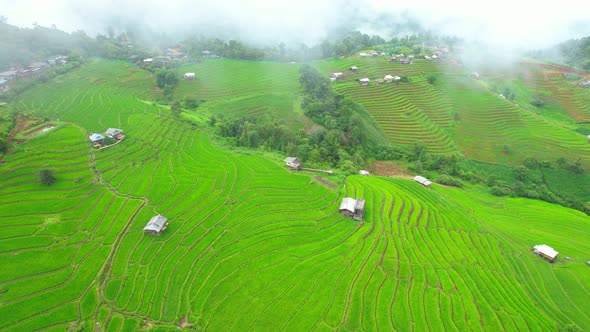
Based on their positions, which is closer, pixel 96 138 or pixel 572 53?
pixel 96 138

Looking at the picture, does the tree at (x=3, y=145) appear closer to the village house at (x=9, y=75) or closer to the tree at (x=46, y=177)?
the tree at (x=46, y=177)

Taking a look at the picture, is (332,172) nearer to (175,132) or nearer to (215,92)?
(175,132)

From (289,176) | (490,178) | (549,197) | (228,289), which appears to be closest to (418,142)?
(490,178)

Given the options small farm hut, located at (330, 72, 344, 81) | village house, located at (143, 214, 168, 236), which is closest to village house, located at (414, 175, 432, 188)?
village house, located at (143, 214, 168, 236)

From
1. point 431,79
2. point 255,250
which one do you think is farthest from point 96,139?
point 431,79

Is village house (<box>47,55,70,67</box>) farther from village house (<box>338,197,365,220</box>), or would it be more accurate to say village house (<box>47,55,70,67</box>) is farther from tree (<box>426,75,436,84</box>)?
tree (<box>426,75,436,84</box>)

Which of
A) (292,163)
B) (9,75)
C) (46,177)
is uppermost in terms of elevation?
(9,75)

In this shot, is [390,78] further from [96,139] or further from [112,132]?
[96,139]
